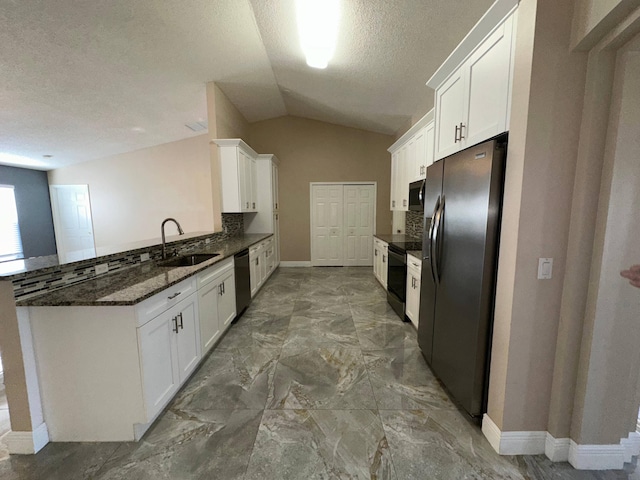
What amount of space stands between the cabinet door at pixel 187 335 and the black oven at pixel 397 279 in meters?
2.27

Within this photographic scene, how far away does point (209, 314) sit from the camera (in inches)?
96.0

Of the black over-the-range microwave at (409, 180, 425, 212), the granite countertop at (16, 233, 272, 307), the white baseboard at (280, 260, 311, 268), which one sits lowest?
the white baseboard at (280, 260, 311, 268)

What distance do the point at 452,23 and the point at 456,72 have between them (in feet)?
2.77

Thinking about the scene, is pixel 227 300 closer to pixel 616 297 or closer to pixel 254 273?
pixel 254 273

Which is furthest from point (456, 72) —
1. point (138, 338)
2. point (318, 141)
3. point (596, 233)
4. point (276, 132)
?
point (276, 132)

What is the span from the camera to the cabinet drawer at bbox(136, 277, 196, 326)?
4.96ft

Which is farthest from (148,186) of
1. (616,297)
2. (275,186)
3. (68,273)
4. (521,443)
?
(616,297)

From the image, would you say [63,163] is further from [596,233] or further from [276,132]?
[596,233]

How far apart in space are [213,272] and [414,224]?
3.29 metres

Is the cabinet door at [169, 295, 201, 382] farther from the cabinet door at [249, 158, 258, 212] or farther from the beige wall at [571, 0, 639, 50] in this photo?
the cabinet door at [249, 158, 258, 212]

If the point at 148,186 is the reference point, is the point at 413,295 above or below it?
below

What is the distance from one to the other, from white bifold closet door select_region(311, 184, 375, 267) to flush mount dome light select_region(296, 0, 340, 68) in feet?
10.7

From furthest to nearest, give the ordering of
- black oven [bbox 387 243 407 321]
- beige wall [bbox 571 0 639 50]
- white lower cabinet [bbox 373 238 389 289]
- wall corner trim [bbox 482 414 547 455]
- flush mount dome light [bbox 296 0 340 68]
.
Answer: white lower cabinet [bbox 373 238 389 289] < black oven [bbox 387 243 407 321] < flush mount dome light [bbox 296 0 340 68] < wall corner trim [bbox 482 414 547 455] < beige wall [bbox 571 0 639 50]

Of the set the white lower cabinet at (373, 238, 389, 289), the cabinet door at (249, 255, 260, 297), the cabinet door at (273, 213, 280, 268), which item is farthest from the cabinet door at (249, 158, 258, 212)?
the white lower cabinet at (373, 238, 389, 289)
